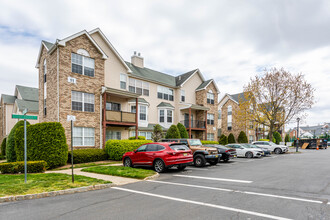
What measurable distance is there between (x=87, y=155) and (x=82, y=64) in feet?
26.4

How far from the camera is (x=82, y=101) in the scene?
1927 cm

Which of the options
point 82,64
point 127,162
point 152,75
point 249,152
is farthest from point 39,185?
point 152,75

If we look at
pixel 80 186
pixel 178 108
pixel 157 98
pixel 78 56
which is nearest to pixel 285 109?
pixel 178 108

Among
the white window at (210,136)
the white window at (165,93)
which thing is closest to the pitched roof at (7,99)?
the white window at (165,93)

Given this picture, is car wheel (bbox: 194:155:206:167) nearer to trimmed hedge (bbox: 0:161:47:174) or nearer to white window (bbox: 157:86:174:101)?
trimmed hedge (bbox: 0:161:47:174)

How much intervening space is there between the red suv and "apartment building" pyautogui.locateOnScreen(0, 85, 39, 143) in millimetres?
23930

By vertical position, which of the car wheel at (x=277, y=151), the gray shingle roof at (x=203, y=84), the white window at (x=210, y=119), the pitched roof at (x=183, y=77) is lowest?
the car wheel at (x=277, y=151)

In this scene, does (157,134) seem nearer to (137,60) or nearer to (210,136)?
(137,60)

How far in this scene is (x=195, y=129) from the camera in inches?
1208

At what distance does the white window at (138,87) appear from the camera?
82.3ft

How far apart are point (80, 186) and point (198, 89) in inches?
1052

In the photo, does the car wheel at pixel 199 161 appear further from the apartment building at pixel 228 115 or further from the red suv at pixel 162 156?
the apartment building at pixel 228 115

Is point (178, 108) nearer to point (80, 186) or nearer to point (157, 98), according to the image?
point (157, 98)

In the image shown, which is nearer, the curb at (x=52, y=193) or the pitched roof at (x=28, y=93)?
the curb at (x=52, y=193)
